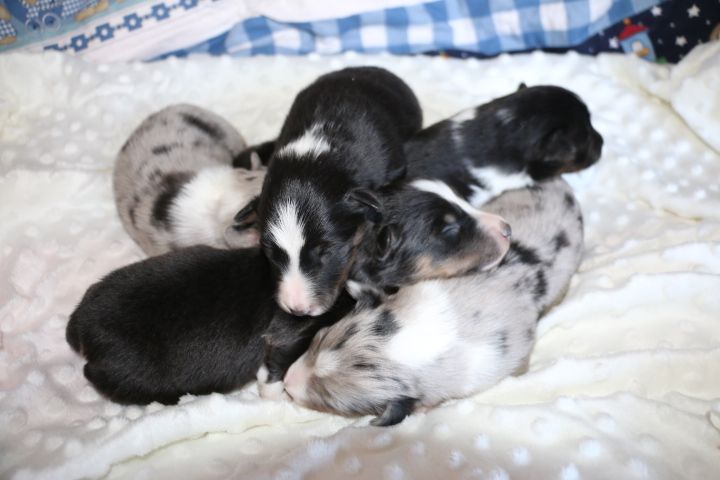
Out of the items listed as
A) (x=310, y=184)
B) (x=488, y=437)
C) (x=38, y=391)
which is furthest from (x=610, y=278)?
(x=38, y=391)

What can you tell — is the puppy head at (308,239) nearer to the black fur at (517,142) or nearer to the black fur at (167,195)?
the black fur at (517,142)

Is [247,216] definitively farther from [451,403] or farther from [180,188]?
[451,403]

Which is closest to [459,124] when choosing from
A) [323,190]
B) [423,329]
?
[323,190]

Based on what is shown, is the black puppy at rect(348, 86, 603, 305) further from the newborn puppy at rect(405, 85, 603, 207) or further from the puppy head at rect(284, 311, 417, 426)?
the puppy head at rect(284, 311, 417, 426)

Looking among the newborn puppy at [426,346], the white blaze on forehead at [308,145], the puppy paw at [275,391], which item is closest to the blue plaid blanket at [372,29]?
the white blaze on forehead at [308,145]

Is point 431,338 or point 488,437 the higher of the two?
point 431,338

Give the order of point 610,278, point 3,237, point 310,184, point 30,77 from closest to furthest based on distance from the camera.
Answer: point 310,184 → point 610,278 → point 3,237 → point 30,77

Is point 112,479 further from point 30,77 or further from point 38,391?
point 30,77
